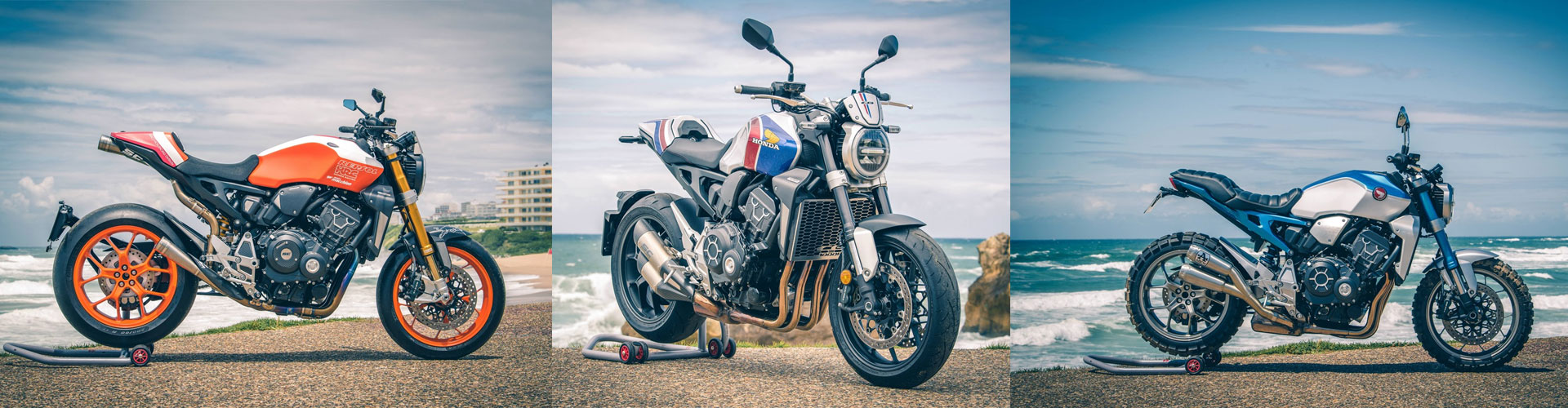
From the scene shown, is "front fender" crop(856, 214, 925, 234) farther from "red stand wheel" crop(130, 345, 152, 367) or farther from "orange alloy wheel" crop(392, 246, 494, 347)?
"red stand wheel" crop(130, 345, 152, 367)

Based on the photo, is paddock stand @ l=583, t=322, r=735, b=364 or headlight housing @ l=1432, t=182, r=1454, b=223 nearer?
headlight housing @ l=1432, t=182, r=1454, b=223

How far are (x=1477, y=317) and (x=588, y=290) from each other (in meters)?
5.27

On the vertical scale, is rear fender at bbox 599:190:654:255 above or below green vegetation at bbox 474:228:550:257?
above

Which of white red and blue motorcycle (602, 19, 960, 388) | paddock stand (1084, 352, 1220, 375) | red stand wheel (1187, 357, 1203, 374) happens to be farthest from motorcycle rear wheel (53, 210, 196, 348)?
red stand wheel (1187, 357, 1203, 374)

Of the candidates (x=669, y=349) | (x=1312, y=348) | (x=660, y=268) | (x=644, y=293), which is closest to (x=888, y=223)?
(x=660, y=268)

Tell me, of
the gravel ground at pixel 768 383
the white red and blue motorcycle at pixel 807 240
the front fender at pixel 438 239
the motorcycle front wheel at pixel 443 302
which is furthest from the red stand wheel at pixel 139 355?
the white red and blue motorcycle at pixel 807 240

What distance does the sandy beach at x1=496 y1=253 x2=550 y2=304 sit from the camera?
8008 mm

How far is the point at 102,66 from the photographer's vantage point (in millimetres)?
6344

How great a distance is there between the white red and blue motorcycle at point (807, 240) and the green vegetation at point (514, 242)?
294 cm

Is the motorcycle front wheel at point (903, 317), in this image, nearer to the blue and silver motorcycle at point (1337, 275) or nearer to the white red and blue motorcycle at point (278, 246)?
the blue and silver motorcycle at point (1337, 275)

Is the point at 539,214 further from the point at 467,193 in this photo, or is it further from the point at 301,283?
the point at 301,283

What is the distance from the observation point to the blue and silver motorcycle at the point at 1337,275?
5121 mm

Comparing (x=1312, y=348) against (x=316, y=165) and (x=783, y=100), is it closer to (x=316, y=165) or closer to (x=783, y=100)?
(x=783, y=100)

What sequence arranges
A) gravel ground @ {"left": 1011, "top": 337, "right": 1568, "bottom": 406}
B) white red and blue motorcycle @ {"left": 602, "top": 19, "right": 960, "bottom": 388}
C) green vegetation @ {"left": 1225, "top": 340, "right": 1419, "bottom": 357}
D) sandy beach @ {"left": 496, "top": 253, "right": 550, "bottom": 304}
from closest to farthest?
white red and blue motorcycle @ {"left": 602, "top": 19, "right": 960, "bottom": 388}, gravel ground @ {"left": 1011, "top": 337, "right": 1568, "bottom": 406}, green vegetation @ {"left": 1225, "top": 340, "right": 1419, "bottom": 357}, sandy beach @ {"left": 496, "top": 253, "right": 550, "bottom": 304}
